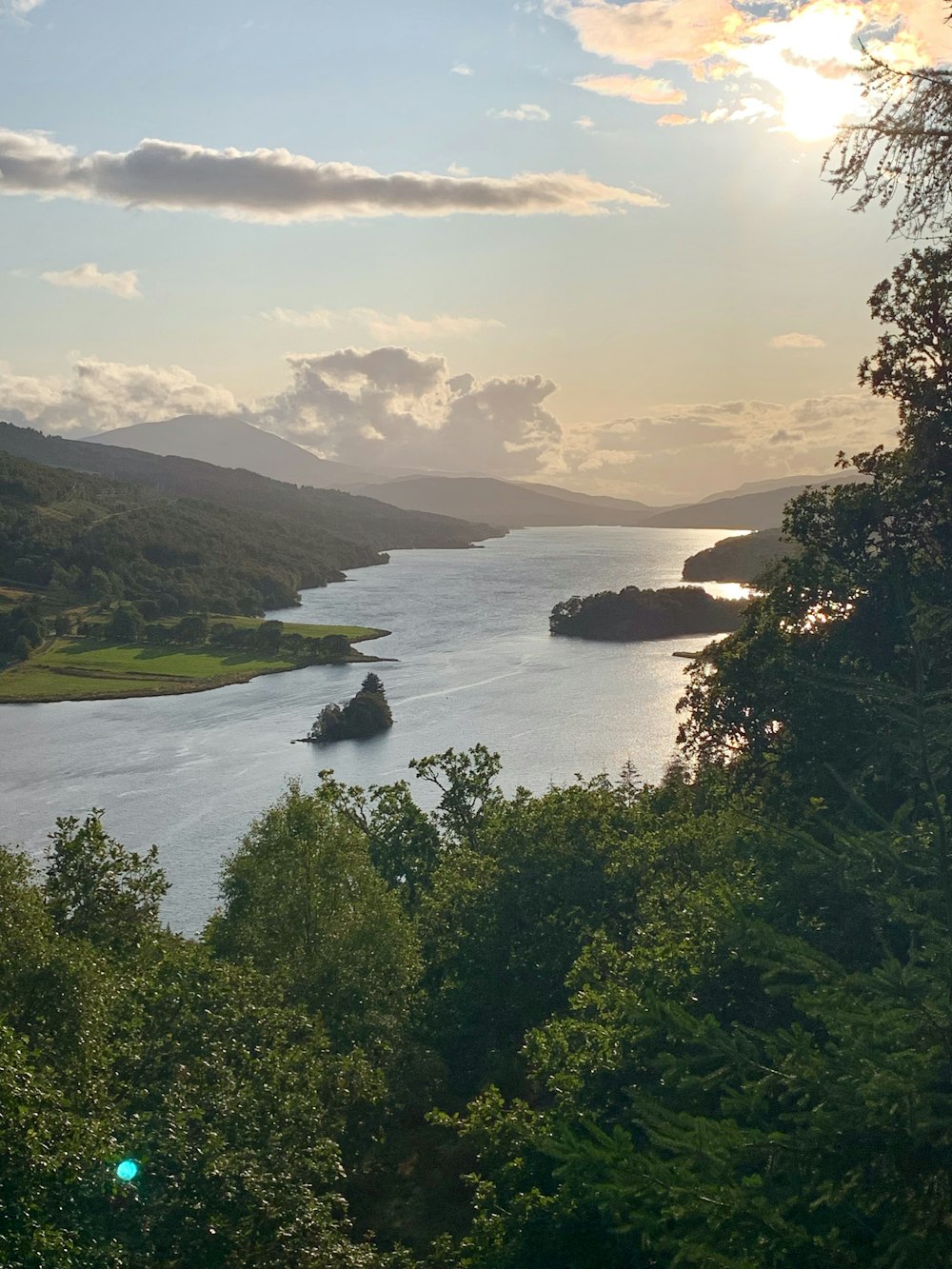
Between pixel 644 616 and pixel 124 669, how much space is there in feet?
202

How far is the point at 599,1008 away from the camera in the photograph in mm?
16578

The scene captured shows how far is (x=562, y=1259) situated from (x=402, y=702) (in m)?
76.2

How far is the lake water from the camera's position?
5731 cm

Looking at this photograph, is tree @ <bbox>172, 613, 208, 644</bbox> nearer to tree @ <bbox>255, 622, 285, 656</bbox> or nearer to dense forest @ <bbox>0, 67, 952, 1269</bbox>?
tree @ <bbox>255, 622, 285, 656</bbox>

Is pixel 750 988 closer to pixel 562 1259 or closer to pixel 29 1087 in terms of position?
pixel 562 1259

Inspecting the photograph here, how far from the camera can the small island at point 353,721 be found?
76.8 m

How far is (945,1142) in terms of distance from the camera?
22.8 feet

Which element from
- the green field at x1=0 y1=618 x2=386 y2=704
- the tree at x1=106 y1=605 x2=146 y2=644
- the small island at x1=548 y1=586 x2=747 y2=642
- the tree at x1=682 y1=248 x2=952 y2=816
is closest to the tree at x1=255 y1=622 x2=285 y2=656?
the green field at x1=0 y1=618 x2=386 y2=704

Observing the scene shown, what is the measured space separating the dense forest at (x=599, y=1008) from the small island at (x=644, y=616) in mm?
96546

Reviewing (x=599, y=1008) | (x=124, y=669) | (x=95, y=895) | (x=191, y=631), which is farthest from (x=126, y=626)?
(x=599, y=1008)

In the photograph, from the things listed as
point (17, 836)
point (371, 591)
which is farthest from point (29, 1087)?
point (371, 591)

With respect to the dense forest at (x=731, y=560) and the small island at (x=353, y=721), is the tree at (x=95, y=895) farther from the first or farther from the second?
the dense forest at (x=731, y=560)

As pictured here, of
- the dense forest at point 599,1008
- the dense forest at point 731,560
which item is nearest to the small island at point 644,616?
the dense forest at point 731,560

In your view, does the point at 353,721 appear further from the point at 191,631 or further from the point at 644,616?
the point at 644,616
